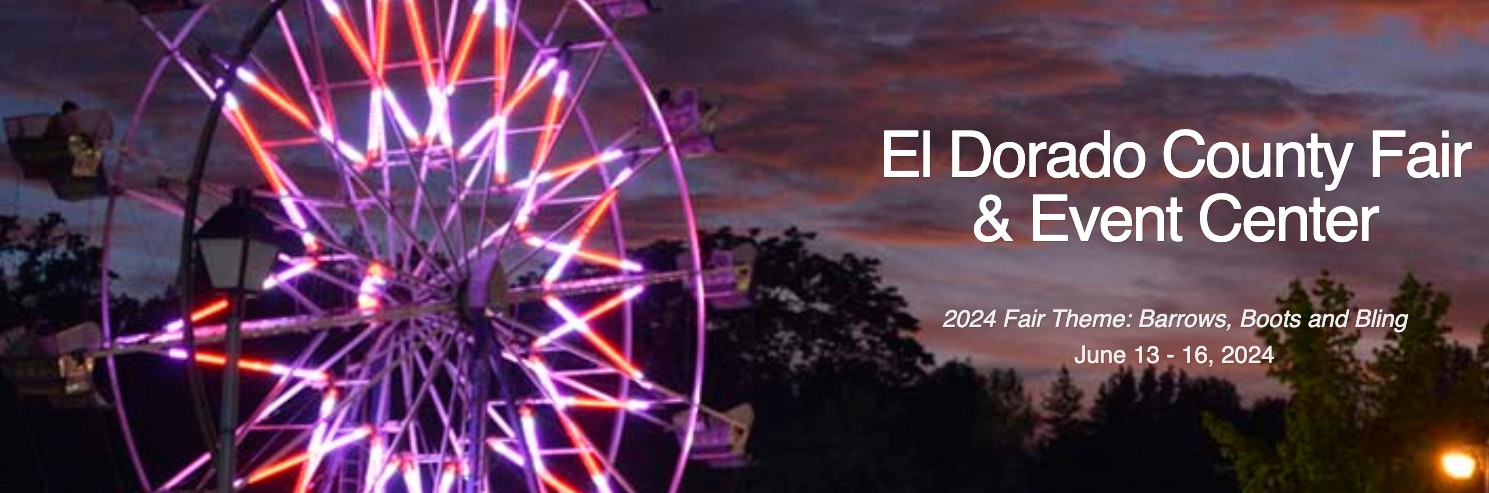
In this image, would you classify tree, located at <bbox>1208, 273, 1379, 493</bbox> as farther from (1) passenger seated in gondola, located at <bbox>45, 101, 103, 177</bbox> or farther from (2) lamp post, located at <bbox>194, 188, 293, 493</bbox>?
(2) lamp post, located at <bbox>194, 188, 293, 493</bbox>

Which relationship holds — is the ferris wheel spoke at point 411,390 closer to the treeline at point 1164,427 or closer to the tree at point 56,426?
the treeline at point 1164,427

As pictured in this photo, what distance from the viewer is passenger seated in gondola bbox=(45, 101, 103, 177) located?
2870 centimetres

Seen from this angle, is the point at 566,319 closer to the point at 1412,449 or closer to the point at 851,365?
the point at 1412,449

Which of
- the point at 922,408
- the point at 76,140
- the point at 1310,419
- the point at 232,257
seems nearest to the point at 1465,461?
the point at 1310,419

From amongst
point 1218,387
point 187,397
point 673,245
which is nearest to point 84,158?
point 187,397

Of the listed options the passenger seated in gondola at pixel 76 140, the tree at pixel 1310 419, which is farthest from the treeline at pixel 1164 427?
the passenger seated in gondola at pixel 76 140

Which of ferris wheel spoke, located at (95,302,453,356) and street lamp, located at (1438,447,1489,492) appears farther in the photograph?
ferris wheel spoke, located at (95,302,453,356)

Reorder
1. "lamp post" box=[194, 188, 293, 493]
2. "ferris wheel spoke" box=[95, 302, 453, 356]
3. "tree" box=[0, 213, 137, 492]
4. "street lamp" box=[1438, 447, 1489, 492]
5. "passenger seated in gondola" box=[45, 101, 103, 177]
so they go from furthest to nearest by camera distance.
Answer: "tree" box=[0, 213, 137, 492]
"passenger seated in gondola" box=[45, 101, 103, 177]
"ferris wheel spoke" box=[95, 302, 453, 356]
"street lamp" box=[1438, 447, 1489, 492]
"lamp post" box=[194, 188, 293, 493]

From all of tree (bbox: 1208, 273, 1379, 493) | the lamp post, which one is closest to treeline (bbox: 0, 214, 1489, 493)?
tree (bbox: 1208, 273, 1379, 493)

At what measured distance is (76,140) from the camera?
2880 cm

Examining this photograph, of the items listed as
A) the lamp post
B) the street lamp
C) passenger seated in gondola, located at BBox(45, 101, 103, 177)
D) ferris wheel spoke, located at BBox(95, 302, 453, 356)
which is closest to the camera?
the lamp post

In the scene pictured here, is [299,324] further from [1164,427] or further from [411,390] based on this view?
[1164,427]

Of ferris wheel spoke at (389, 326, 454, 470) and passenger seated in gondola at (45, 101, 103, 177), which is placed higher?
passenger seated in gondola at (45, 101, 103, 177)

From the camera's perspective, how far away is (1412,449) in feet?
106
